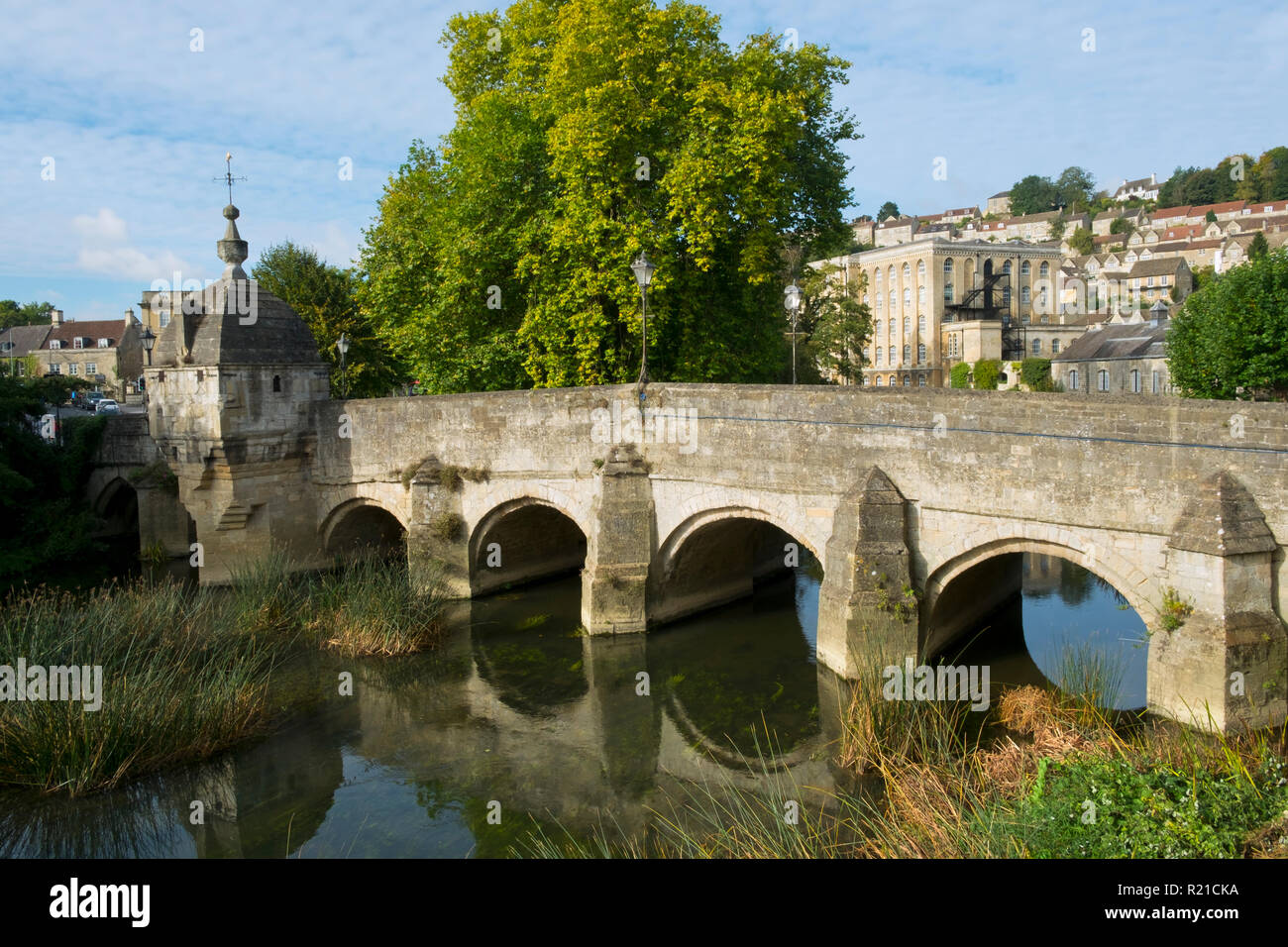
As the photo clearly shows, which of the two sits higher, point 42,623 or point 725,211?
point 725,211

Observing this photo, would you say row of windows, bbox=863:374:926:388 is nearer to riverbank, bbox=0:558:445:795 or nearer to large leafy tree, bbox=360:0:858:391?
large leafy tree, bbox=360:0:858:391

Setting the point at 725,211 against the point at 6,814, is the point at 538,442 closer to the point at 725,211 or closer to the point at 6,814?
the point at 725,211

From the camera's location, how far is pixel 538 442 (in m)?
18.9

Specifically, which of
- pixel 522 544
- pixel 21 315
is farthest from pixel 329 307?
pixel 21 315

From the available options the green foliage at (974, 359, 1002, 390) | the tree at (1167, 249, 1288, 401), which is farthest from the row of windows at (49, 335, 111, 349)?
the tree at (1167, 249, 1288, 401)

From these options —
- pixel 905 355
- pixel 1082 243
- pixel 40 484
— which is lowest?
pixel 40 484

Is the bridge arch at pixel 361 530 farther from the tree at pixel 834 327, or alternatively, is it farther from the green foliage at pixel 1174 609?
the tree at pixel 834 327

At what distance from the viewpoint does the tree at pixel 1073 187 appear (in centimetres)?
15825

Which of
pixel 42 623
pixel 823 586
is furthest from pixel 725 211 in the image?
pixel 42 623

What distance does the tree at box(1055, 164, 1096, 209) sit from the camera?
158250 millimetres

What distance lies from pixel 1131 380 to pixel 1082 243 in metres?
77.6

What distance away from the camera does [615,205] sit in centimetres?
2106

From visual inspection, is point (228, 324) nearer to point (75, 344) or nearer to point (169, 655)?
point (169, 655)

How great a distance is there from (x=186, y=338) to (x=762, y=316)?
43.3ft
